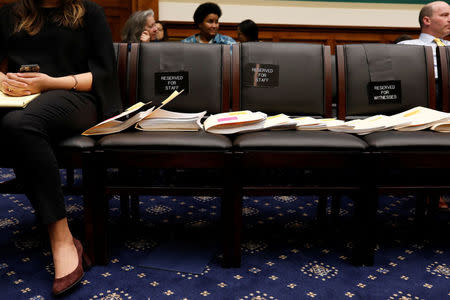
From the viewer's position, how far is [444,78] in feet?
5.83

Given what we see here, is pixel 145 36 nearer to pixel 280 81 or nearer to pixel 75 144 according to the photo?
pixel 280 81

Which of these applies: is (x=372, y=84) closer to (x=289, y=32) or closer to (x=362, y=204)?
(x=362, y=204)

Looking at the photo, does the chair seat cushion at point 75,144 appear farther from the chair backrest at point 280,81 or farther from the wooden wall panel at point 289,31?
the wooden wall panel at point 289,31

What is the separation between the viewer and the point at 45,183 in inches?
47.2

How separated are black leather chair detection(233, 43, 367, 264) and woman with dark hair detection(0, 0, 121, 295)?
55cm

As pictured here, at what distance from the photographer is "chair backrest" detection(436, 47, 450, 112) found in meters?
1.77

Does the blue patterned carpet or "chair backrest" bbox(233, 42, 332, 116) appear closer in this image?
the blue patterned carpet

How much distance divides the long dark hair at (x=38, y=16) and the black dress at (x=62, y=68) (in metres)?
0.02

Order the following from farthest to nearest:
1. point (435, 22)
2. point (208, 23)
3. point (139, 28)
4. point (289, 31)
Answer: point (289, 31) < point (208, 23) < point (139, 28) < point (435, 22)

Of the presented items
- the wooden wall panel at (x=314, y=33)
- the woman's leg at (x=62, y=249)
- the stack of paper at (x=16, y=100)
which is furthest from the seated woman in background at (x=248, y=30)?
the woman's leg at (x=62, y=249)

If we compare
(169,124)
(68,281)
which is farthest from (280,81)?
(68,281)

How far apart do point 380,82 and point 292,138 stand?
2.14ft

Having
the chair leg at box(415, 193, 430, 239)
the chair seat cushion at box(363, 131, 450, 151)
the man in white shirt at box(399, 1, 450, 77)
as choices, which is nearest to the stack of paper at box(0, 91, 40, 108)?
the chair seat cushion at box(363, 131, 450, 151)

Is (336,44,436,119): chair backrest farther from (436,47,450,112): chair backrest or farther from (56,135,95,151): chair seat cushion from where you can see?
(56,135,95,151): chair seat cushion
